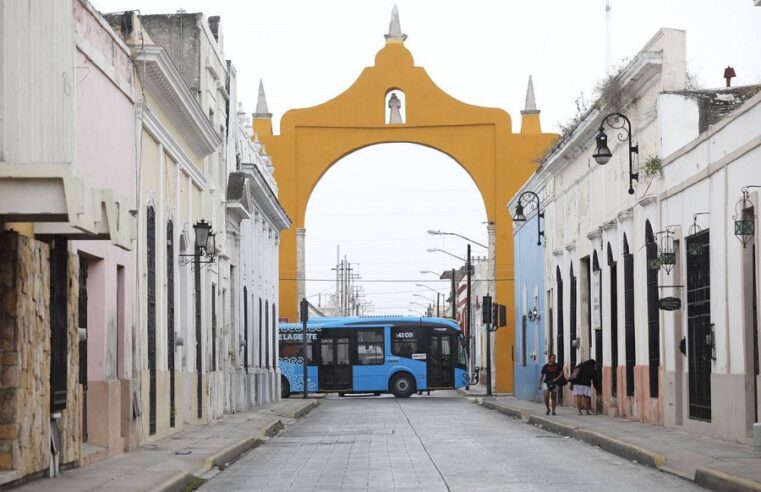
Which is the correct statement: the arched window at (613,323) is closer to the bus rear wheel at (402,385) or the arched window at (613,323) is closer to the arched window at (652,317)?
the arched window at (652,317)

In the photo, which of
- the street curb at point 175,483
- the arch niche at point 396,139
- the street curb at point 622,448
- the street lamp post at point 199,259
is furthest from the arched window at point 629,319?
→ the arch niche at point 396,139

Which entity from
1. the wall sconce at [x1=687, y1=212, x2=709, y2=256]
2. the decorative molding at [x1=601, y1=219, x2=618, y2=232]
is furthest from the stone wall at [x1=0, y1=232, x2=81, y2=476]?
the decorative molding at [x1=601, y1=219, x2=618, y2=232]

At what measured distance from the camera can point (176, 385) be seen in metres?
27.3

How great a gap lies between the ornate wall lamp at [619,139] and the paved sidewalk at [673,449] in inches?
192

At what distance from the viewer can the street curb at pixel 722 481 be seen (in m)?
13.9

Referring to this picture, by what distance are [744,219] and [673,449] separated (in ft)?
11.3

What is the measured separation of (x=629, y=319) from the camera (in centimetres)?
3095

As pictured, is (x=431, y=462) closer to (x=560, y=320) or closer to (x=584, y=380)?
(x=584, y=380)

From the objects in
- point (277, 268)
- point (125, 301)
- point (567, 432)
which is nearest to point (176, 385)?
point (125, 301)

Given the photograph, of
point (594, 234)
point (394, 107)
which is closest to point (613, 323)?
point (594, 234)

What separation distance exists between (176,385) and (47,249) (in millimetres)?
11556

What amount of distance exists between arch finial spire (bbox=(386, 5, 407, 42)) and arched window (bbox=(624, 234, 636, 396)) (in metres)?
29.0

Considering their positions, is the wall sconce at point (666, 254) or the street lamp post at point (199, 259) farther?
the street lamp post at point (199, 259)

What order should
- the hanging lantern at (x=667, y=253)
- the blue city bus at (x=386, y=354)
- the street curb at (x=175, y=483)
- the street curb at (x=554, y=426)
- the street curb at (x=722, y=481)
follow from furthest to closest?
the blue city bus at (x=386, y=354)
the street curb at (x=554, y=426)
the hanging lantern at (x=667, y=253)
the street curb at (x=175, y=483)
the street curb at (x=722, y=481)
